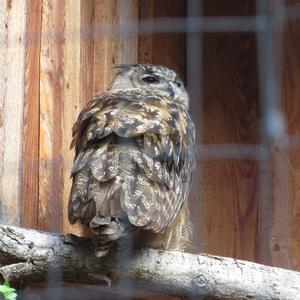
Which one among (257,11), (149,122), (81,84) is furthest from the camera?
(257,11)

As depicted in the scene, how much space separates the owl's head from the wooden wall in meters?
0.09

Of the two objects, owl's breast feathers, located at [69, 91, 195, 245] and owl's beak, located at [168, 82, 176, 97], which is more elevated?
owl's beak, located at [168, 82, 176, 97]

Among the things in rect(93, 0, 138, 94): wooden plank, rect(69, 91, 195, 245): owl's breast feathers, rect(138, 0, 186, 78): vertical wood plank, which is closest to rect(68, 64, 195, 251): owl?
rect(69, 91, 195, 245): owl's breast feathers

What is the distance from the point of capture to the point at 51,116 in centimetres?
254

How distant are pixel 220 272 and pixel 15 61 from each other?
0.89m

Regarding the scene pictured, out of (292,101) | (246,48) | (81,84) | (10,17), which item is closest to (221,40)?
(246,48)

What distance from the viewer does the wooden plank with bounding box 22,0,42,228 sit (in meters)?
2.46

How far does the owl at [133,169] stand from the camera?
1982 mm

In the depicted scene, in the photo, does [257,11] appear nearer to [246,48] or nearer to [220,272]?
[246,48]

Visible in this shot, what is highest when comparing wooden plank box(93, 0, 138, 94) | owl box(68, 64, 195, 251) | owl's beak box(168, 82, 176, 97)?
wooden plank box(93, 0, 138, 94)

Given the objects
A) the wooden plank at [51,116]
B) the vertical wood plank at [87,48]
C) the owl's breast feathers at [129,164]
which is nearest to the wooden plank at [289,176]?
the owl's breast feathers at [129,164]

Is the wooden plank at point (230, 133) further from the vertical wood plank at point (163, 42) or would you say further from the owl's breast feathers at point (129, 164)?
the owl's breast feathers at point (129, 164)

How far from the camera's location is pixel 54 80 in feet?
8.38

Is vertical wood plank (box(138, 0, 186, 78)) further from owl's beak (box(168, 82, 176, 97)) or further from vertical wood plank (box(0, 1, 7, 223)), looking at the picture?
vertical wood plank (box(0, 1, 7, 223))
